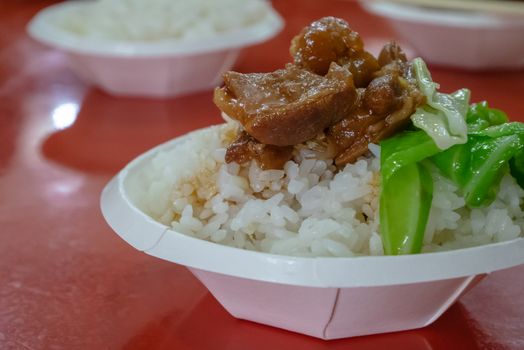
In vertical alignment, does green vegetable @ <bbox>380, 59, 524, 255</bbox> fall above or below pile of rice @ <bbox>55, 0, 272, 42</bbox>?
above

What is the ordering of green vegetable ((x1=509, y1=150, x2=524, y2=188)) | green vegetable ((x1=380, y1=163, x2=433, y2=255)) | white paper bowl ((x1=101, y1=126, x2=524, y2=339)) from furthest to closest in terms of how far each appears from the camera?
green vegetable ((x1=509, y1=150, x2=524, y2=188)) → green vegetable ((x1=380, y1=163, x2=433, y2=255)) → white paper bowl ((x1=101, y1=126, x2=524, y2=339))

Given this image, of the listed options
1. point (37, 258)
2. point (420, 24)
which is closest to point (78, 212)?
point (37, 258)

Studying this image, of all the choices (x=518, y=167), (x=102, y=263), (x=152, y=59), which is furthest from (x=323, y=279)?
(x=152, y=59)

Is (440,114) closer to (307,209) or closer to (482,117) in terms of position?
(482,117)

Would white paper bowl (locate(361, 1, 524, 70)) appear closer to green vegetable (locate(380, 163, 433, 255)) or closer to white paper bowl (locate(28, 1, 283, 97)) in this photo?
white paper bowl (locate(28, 1, 283, 97))

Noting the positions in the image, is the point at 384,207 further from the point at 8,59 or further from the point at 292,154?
the point at 8,59

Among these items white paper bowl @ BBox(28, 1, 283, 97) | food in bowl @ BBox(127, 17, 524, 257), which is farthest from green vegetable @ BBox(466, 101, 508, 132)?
white paper bowl @ BBox(28, 1, 283, 97)
